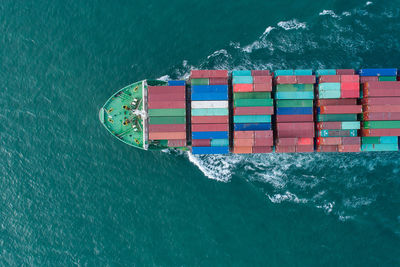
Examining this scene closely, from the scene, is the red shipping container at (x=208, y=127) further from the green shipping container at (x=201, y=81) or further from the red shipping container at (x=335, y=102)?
the red shipping container at (x=335, y=102)

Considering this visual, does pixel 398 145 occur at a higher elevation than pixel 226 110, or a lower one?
lower

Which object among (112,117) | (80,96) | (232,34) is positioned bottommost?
(112,117)

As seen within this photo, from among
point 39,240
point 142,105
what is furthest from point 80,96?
point 39,240

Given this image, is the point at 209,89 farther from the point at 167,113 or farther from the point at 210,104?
the point at 167,113

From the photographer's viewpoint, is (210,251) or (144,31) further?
(144,31)

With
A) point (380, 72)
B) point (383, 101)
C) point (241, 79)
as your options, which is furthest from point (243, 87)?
point (380, 72)

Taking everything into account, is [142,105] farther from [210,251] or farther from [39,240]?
[39,240]

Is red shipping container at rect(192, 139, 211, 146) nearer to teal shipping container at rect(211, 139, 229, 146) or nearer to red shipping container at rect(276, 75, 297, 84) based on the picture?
teal shipping container at rect(211, 139, 229, 146)
